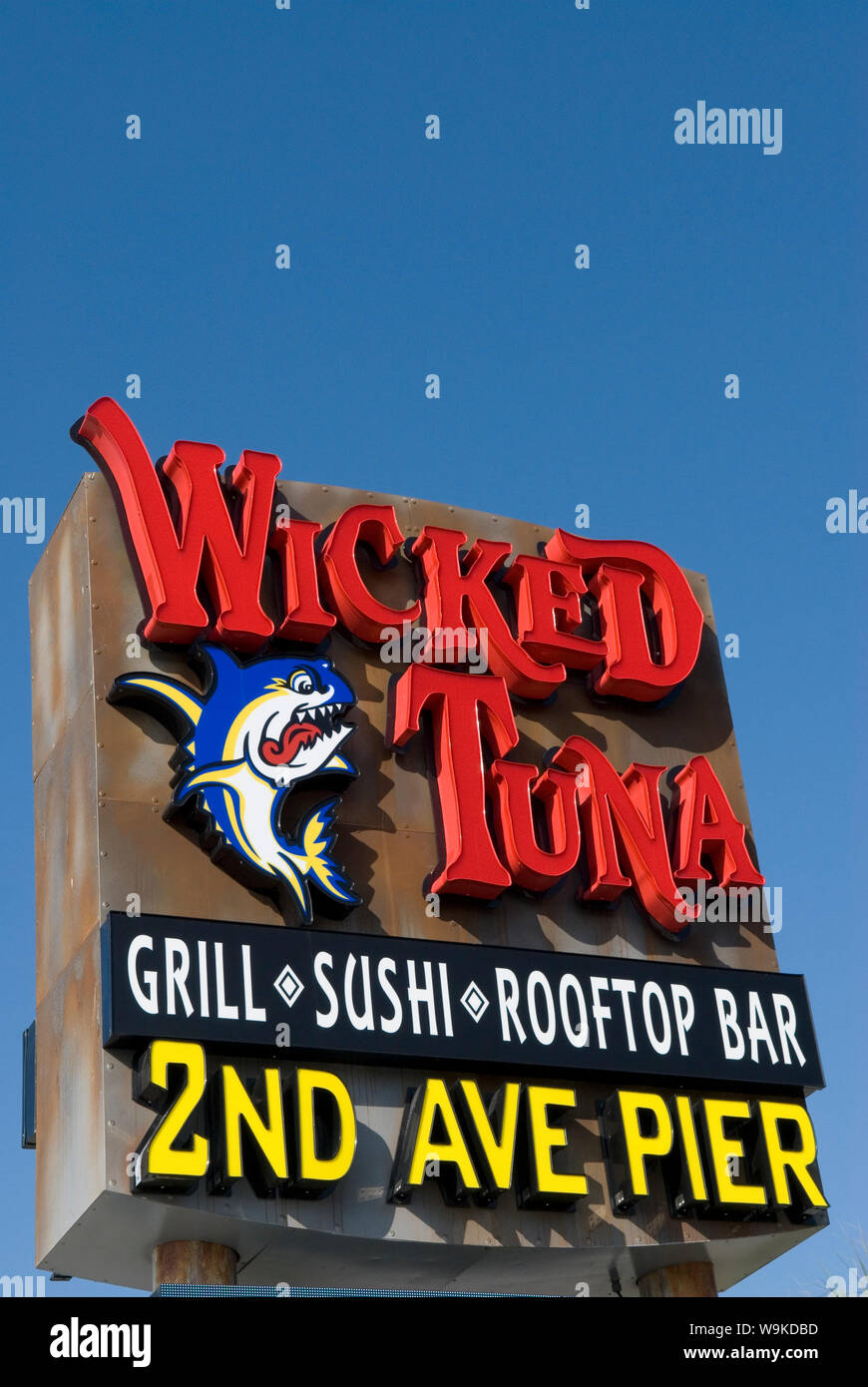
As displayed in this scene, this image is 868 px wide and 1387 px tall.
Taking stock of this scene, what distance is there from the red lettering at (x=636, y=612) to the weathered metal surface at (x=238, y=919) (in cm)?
81

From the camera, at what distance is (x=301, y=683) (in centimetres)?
2022

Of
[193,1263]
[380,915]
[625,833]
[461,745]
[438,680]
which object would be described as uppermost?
[438,680]

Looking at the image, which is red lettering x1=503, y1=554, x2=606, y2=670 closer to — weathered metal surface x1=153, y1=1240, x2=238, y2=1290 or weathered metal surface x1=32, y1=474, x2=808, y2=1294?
weathered metal surface x1=32, y1=474, x2=808, y2=1294

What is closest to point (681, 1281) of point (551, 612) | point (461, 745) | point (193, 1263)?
point (193, 1263)

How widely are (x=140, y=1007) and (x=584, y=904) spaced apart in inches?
214

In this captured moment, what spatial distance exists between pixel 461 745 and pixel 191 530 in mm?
3701

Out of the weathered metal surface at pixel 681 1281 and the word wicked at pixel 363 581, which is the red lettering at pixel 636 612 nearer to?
the word wicked at pixel 363 581

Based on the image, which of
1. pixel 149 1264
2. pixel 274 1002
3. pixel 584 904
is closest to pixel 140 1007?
pixel 274 1002

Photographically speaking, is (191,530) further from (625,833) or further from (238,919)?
(625,833)

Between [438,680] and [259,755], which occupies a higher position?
[438,680]

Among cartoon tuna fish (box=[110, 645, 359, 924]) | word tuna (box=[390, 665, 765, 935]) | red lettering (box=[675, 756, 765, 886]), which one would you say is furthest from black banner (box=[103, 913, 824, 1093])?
red lettering (box=[675, 756, 765, 886])

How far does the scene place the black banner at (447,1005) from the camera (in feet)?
57.6

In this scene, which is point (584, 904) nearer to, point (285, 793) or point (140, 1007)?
point (285, 793)

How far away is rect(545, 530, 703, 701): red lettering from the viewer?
73.4 feet
